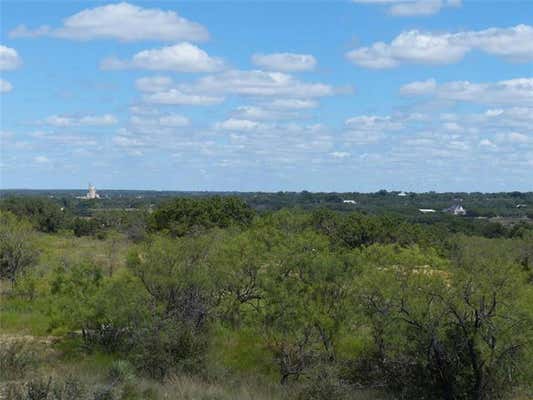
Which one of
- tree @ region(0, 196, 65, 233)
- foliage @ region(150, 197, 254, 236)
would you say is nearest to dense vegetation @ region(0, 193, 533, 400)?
foliage @ region(150, 197, 254, 236)

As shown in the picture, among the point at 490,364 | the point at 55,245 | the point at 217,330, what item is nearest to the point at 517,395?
the point at 490,364

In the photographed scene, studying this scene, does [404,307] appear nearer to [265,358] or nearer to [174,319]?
[265,358]

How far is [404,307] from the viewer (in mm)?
15367

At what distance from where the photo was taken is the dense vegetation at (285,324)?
1456cm

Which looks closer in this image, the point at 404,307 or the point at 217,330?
the point at 404,307

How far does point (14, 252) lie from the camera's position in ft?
92.2

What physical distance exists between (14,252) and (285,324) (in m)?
15.4

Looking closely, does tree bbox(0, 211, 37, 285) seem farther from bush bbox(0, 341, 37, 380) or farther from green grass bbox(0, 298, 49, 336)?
bush bbox(0, 341, 37, 380)

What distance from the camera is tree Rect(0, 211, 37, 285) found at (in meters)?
28.1

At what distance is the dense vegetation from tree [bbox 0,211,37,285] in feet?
21.8

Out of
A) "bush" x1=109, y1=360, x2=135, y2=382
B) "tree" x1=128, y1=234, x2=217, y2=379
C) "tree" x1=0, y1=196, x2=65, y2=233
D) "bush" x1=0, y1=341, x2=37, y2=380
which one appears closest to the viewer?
"bush" x1=109, y1=360, x2=135, y2=382

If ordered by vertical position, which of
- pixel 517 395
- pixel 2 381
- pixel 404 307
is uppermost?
pixel 404 307

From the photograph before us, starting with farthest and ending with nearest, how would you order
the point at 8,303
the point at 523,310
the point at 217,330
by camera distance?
1. the point at 8,303
2. the point at 217,330
3. the point at 523,310

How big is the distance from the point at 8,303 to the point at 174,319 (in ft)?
34.6
